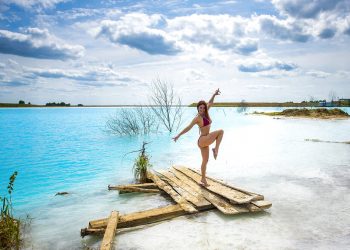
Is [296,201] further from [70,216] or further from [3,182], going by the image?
[3,182]

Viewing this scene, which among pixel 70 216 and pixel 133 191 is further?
pixel 133 191

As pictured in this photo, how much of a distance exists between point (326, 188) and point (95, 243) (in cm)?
612

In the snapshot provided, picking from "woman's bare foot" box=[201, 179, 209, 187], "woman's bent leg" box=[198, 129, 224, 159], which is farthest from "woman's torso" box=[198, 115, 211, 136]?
"woman's bare foot" box=[201, 179, 209, 187]

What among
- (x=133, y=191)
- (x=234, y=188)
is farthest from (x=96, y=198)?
(x=234, y=188)

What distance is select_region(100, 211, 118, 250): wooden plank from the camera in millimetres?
4359

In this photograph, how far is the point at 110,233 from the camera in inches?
187

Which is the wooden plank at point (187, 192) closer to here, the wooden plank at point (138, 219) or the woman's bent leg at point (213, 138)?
the wooden plank at point (138, 219)

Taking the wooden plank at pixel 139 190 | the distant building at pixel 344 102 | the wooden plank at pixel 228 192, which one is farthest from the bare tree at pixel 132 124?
the distant building at pixel 344 102

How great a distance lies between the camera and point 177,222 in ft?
18.1

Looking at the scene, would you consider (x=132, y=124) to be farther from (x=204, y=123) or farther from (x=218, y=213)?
(x=218, y=213)

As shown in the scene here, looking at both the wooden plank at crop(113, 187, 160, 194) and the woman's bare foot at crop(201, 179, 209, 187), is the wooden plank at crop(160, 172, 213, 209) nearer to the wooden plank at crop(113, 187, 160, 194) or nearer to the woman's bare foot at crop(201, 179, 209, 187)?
the woman's bare foot at crop(201, 179, 209, 187)

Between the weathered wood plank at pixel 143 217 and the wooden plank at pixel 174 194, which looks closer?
the weathered wood plank at pixel 143 217

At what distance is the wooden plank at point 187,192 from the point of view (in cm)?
601

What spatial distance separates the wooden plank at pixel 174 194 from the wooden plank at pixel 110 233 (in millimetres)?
1423
